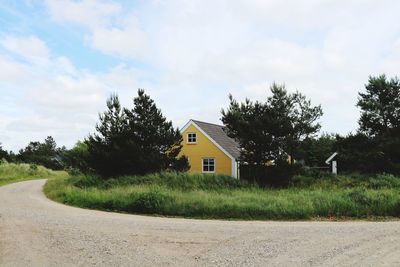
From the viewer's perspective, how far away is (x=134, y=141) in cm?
2720

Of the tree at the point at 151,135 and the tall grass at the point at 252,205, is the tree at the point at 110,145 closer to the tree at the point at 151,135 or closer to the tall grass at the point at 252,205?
the tree at the point at 151,135

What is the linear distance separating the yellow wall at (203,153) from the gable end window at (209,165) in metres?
0.37

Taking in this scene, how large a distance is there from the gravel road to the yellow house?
2462 centimetres

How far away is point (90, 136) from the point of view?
92.6 ft

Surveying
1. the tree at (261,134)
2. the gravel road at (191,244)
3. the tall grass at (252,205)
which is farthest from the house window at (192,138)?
the gravel road at (191,244)

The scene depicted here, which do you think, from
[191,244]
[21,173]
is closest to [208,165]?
[21,173]

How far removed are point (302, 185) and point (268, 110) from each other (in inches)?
201

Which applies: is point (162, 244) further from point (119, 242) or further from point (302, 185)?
point (302, 185)

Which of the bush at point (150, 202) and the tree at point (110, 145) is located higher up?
the tree at point (110, 145)

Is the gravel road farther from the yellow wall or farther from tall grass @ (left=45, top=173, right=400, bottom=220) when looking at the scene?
the yellow wall

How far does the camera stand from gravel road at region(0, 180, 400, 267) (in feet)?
25.2

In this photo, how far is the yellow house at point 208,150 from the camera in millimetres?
37250

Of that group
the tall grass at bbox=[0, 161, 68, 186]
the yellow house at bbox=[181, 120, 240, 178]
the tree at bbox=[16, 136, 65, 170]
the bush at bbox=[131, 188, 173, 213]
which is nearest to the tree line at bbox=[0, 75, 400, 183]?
the yellow house at bbox=[181, 120, 240, 178]

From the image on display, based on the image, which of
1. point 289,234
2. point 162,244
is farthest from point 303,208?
point 162,244
